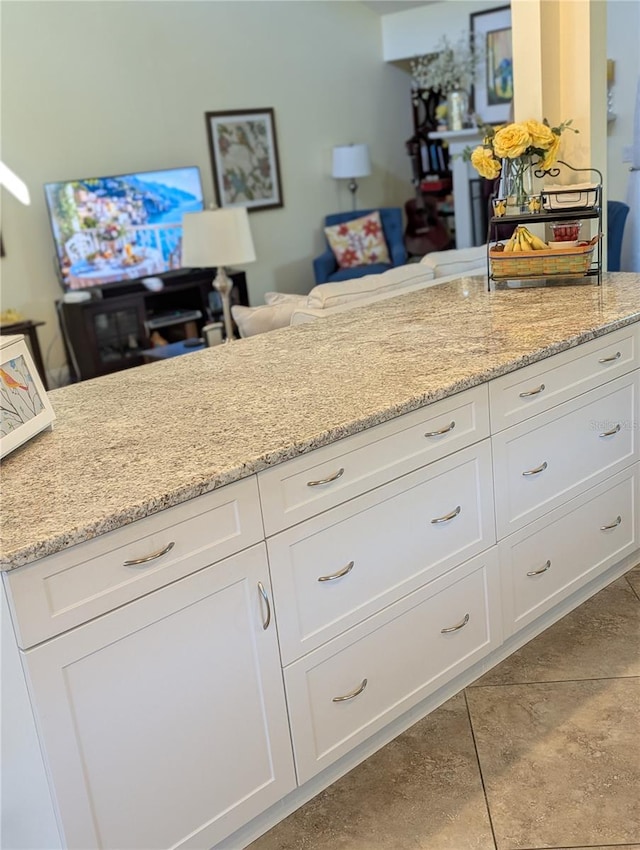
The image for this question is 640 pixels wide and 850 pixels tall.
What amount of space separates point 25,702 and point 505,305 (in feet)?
6.57

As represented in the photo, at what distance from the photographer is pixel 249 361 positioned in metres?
2.55

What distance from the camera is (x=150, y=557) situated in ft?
5.20

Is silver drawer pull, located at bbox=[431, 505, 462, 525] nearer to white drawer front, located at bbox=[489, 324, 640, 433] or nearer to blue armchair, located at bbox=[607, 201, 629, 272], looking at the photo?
white drawer front, located at bbox=[489, 324, 640, 433]

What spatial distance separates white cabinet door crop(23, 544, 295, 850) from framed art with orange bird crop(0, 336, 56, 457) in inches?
20.0

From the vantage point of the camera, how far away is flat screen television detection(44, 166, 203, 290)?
599 centimetres

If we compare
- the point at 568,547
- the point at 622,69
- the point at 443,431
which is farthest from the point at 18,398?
the point at 622,69

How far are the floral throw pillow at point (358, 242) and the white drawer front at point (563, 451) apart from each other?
4991mm

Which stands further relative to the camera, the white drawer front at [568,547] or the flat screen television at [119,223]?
the flat screen television at [119,223]

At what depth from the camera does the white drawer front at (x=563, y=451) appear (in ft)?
7.66

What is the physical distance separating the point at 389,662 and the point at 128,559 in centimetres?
81

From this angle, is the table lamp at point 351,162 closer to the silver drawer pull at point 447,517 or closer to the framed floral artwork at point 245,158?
the framed floral artwork at point 245,158

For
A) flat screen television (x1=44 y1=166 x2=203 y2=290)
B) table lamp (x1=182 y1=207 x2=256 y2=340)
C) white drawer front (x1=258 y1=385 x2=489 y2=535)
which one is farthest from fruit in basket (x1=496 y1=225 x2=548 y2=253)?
flat screen television (x1=44 y1=166 x2=203 y2=290)

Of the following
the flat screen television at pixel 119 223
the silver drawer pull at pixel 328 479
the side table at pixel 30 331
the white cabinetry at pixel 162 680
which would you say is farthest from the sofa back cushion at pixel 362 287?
the flat screen television at pixel 119 223

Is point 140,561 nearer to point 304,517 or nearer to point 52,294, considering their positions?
point 304,517
